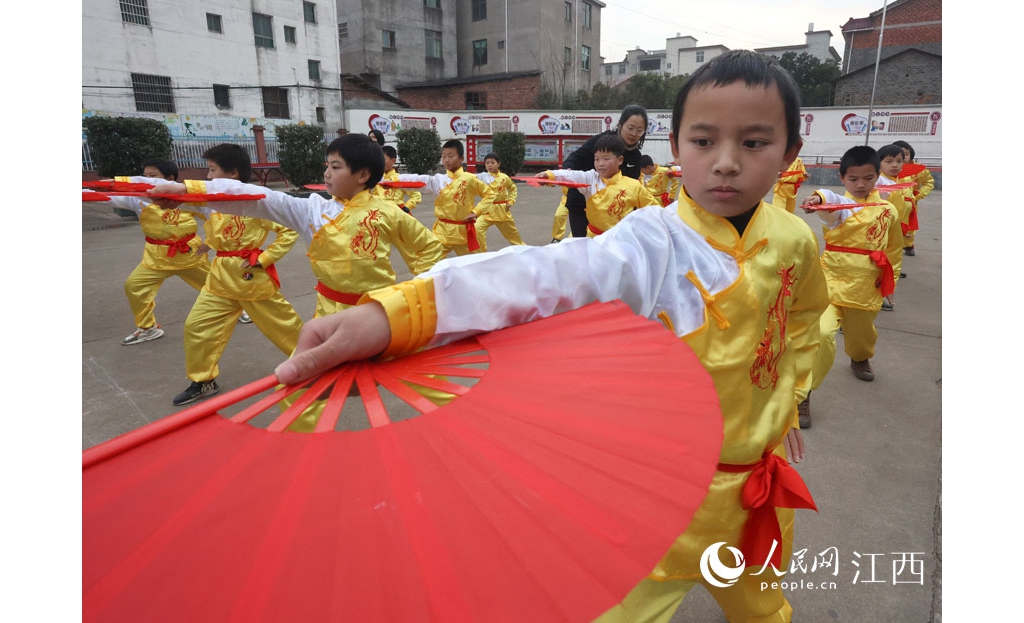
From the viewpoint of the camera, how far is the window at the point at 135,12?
1783cm

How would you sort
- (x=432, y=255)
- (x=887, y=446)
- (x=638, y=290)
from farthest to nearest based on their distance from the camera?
(x=432, y=255)
(x=887, y=446)
(x=638, y=290)

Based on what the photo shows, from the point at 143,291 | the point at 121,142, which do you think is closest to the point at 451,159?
the point at 143,291

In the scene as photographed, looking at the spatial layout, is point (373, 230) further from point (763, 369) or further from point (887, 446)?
point (887, 446)

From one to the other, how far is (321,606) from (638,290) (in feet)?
2.73

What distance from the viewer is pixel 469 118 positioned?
23.3 m

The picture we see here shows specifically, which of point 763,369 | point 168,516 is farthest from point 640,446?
point 763,369

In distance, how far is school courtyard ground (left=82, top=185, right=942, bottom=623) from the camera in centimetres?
202

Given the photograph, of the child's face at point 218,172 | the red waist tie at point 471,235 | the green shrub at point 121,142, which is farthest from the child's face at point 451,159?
the green shrub at point 121,142

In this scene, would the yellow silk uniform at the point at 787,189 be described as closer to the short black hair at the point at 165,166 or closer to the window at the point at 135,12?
the short black hair at the point at 165,166

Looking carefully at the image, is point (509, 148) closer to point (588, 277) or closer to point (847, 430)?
point (847, 430)

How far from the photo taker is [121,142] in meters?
12.1

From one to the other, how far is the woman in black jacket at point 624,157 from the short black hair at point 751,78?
372cm

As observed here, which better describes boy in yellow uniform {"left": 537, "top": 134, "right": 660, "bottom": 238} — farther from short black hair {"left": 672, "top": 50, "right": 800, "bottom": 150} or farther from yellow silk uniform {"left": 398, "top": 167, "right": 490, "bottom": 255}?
short black hair {"left": 672, "top": 50, "right": 800, "bottom": 150}

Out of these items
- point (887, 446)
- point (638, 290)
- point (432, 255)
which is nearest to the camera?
point (638, 290)
